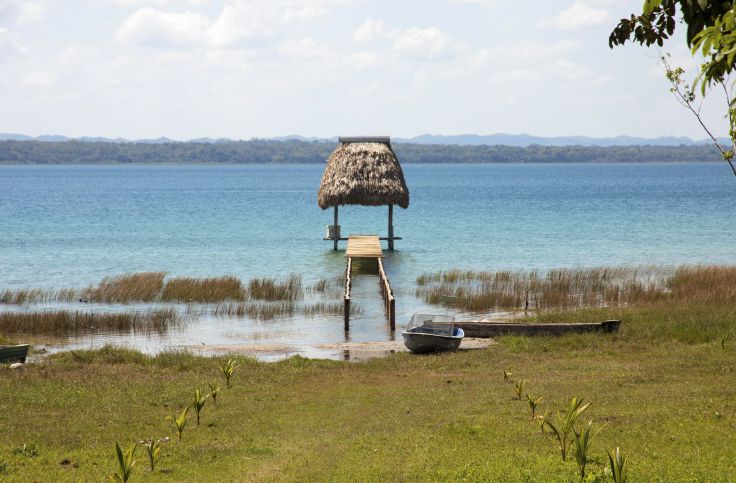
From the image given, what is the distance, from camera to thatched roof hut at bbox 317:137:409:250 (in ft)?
140

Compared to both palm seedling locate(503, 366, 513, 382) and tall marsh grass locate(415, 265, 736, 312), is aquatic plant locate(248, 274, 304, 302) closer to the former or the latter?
tall marsh grass locate(415, 265, 736, 312)

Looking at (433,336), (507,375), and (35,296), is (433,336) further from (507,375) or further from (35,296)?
(35,296)

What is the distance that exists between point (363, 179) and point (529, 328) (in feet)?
73.2

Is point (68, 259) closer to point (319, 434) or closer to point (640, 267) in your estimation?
point (640, 267)

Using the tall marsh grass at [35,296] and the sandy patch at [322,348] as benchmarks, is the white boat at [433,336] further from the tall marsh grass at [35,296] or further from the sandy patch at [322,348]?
the tall marsh grass at [35,296]

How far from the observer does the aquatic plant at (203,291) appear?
30.6 meters

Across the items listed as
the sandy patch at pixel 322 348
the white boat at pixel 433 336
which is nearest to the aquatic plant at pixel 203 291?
the sandy patch at pixel 322 348

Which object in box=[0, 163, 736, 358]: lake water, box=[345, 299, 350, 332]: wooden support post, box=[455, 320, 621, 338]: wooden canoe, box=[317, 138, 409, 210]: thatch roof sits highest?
box=[317, 138, 409, 210]: thatch roof

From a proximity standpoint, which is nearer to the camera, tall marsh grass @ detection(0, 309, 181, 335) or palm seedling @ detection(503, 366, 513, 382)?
palm seedling @ detection(503, 366, 513, 382)

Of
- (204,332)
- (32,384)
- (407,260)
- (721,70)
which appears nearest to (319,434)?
(32,384)

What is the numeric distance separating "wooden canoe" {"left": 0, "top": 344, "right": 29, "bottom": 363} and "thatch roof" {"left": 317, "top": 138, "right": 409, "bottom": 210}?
2419 centimetres

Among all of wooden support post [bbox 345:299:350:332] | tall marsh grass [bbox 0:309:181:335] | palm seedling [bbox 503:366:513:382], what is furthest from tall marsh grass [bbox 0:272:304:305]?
palm seedling [bbox 503:366:513:382]

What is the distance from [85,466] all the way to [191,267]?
104 ft

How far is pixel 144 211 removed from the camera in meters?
82.4
